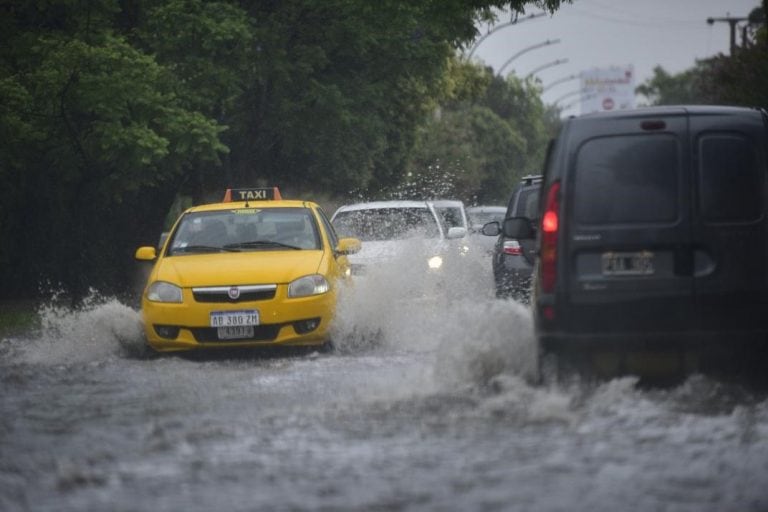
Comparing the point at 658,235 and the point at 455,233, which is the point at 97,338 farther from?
the point at 658,235

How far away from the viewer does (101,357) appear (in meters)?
17.0

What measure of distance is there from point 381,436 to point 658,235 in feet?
8.70

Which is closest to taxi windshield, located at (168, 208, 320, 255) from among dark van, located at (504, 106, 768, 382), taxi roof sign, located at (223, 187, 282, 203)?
taxi roof sign, located at (223, 187, 282, 203)

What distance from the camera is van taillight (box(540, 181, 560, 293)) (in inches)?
Answer: 451

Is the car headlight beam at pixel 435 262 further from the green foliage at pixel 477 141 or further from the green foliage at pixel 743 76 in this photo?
the green foliage at pixel 477 141

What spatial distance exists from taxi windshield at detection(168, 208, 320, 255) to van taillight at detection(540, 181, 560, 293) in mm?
6105

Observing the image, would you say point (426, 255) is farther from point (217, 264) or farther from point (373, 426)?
point (373, 426)

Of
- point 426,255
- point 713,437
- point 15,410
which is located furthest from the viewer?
point 426,255

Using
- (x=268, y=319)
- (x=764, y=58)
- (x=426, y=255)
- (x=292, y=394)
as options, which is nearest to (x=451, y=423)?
(x=292, y=394)

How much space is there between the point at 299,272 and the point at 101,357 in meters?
2.19

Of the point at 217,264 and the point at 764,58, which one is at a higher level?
the point at 764,58

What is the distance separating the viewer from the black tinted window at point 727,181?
447 inches

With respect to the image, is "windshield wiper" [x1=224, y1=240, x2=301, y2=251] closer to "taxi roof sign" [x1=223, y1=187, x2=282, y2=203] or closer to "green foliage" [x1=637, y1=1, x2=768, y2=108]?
"taxi roof sign" [x1=223, y1=187, x2=282, y2=203]

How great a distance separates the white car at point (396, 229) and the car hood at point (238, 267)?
5.52m
